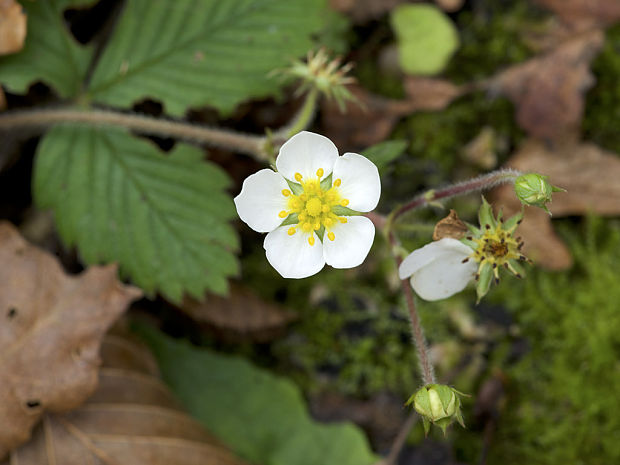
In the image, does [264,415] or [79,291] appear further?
[264,415]

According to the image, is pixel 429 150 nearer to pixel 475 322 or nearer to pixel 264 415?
pixel 475 322

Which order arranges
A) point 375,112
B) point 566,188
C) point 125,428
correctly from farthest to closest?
point 375,112 → point 566,188 → point 125,428

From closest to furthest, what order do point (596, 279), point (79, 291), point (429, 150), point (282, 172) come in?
point (282, 172) → point (79, 291) → point (596, 279) → point (429, 150)

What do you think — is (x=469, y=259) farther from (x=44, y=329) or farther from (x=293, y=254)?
(x=44, y=329)

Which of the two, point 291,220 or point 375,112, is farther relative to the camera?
point 375,112

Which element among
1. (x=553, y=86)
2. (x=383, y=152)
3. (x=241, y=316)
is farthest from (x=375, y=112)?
(x=241, y=316)

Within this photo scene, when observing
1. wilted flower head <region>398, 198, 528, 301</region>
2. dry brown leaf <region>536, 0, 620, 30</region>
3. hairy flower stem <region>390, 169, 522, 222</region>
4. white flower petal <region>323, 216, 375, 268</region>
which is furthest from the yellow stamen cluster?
dry brown leaf <region>536, 0, 620, 30</region>

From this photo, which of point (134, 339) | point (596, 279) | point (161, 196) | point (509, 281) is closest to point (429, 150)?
point (509, 281)
